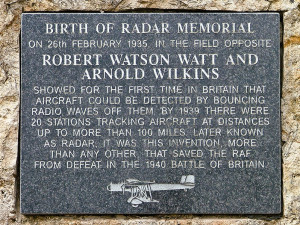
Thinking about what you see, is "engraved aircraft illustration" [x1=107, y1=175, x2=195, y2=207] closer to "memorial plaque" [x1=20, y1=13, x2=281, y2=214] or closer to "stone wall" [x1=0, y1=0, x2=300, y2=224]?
"memorial plaque" [x1=20, y1=13, x2=281, y2=214]

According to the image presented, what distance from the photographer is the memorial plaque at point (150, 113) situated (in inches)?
137

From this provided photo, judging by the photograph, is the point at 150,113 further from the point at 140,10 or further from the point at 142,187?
the point at 140,10

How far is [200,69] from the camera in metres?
3.53

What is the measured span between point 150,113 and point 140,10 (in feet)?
2.31

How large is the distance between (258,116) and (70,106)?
4.07 feet

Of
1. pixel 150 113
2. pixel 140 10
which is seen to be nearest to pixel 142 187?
pixel 150 113

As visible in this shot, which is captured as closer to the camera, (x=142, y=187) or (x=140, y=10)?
(x=142, y=187)

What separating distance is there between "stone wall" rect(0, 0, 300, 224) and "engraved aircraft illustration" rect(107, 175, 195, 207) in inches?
5.3

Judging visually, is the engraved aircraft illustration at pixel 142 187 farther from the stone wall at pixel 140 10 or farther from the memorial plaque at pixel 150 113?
the stone wall at pixel 140 10

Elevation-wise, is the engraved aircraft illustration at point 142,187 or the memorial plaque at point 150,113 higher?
the memorial plaque at point 150,113

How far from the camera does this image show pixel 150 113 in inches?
138

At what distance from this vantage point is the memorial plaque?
11.4 ft

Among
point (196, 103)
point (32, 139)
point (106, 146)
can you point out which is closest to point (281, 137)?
point (196, 103)

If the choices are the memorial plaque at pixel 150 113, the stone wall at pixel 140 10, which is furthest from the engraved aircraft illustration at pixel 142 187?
the stone wall at pixel 140 10
